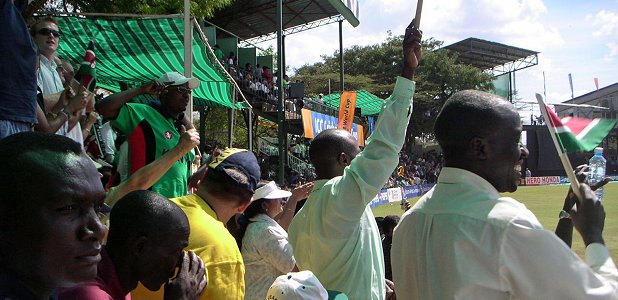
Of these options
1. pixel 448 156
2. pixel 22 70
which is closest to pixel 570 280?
pixel 448 156

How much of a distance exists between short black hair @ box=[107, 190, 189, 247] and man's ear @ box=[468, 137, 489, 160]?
3.75ft

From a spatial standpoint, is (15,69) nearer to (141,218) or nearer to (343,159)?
(141,218)

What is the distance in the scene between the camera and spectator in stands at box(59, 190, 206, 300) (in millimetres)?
2119

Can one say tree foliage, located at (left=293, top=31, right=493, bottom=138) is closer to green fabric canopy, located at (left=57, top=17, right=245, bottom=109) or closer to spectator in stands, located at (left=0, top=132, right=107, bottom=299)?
green fabric canopy, located at (left=57, top=17, right=245, bottom=109)

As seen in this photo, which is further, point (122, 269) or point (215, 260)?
point (215, 260)

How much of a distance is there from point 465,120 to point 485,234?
0.49m

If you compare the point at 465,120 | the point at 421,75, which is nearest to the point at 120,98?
the point at 465,120

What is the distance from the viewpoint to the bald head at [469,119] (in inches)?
92.7

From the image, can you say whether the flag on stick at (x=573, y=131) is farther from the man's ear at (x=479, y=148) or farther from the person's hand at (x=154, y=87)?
the person's hand at (x=154, y=87)

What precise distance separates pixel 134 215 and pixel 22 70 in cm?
141

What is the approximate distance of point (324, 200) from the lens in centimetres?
331

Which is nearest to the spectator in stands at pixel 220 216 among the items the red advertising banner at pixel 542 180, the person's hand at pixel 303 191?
the person's hand at pixel 303 191

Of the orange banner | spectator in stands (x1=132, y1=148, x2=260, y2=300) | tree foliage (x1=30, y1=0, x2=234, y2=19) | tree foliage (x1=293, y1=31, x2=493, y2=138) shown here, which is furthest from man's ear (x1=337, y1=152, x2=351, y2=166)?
tree foliage (x1=293, y1=31, x2=493, y2=138)

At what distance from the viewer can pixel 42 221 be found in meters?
1.48
